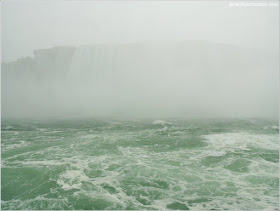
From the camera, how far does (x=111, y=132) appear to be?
54.0 feet

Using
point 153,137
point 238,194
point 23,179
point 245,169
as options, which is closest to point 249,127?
point 153,137

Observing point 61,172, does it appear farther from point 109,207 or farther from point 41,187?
point 109,207

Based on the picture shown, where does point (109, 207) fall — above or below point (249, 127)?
below

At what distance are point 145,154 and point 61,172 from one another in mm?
3815

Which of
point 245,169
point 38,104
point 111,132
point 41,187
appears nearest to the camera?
point 41,187

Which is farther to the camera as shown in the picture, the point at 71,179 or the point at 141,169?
the point at 141,169

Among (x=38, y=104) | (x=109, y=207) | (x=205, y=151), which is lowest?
(x=109, y=207)

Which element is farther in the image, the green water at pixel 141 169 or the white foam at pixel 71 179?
the white foam at pixel 71 179

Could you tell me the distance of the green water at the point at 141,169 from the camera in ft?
25.2

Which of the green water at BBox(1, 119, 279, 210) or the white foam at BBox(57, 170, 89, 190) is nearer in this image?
the green water at BBox(1, 119, 279, 210)

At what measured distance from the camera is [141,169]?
9.94 metres

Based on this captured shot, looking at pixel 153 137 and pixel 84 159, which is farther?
pixel 153 137

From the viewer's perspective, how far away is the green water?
303 inches

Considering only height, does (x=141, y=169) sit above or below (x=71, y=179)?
above
